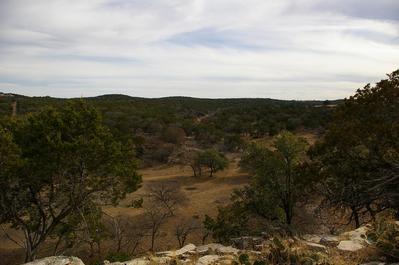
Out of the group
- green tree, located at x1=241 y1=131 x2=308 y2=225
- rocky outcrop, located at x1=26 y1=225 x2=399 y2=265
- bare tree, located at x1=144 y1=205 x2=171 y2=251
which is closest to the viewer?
rocky outcrop, located at x1=26 y1=225 x2=399 y2=265

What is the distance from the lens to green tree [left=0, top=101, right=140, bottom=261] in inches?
531

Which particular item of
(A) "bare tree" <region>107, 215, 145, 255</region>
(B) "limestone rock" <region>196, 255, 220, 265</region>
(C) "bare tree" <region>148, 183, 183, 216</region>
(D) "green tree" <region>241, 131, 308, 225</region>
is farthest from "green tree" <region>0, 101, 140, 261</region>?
(C) "bare tree" <region>148, 183, 183, 216</region>

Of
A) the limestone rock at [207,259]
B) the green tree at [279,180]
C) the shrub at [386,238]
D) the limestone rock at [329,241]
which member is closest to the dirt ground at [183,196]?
the green tree at [279,180]

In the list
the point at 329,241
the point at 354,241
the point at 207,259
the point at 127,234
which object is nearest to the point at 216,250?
the point at 207,259

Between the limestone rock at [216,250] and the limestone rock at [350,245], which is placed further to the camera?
the limestone rock at [216,250]

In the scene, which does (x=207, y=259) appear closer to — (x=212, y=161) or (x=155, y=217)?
(x=155, y=217)

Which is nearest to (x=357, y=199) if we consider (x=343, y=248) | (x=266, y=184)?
(x=343, y=248)

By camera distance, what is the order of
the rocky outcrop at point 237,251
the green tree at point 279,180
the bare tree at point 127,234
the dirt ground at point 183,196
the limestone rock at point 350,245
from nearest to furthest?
the rocky outcrop at point 237,251 → the limestone rock at point 350,245 → the green tree at point 279,180 → the bare tree at point 127,234 → the dirt ground at point 183,196

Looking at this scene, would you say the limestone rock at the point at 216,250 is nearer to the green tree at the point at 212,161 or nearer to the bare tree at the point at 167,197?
the bare tree at the point at 167,197

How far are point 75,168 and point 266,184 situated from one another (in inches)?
359

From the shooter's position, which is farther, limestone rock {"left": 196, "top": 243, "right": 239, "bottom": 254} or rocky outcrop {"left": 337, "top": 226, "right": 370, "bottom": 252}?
limestone rock {"left": 196, "top": 243, "right": 239, "bottom": 254}

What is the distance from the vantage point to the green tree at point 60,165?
44.3ft

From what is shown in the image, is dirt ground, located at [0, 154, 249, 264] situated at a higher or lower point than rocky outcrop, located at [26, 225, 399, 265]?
lower

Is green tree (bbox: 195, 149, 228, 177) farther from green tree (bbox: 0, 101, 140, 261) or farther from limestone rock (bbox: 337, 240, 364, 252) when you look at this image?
limestone rock (bbox: 337, 240, 364, 252)
